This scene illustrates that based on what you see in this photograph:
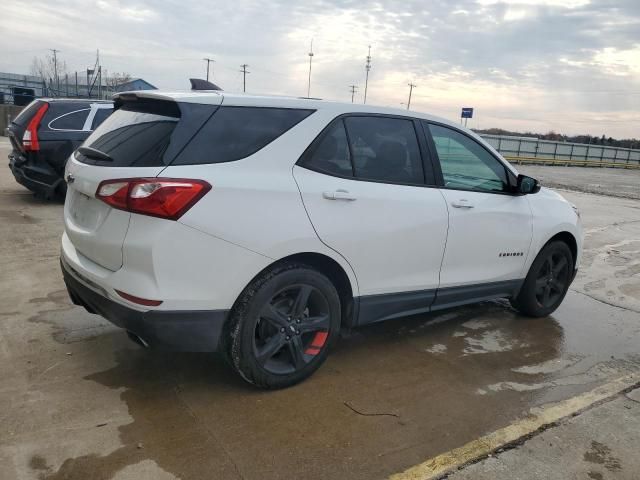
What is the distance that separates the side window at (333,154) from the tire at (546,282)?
232 cm

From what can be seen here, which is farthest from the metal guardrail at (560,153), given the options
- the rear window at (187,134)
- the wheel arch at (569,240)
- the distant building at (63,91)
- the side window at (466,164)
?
the rear window at (187,134)

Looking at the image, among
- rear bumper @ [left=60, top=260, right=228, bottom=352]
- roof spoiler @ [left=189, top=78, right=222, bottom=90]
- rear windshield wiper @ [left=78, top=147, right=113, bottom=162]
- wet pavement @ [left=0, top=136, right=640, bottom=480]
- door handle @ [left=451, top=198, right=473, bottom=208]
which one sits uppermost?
roof spoiler @ [left=189, top=78, right=222, bottom=90]

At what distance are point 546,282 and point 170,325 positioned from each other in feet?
11.9

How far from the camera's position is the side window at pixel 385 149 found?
355cm

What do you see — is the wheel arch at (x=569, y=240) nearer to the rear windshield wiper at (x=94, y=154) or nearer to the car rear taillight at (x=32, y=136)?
the rear windshield wiper at (x=94, y=154)

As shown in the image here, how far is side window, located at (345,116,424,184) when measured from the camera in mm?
3555

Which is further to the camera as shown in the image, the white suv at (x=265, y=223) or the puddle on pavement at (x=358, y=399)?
the white suv at (x=265, y=223)

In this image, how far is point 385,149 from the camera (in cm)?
373

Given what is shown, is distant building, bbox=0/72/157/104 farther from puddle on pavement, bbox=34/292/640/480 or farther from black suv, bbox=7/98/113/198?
puddle on pavement, bbox=34/292/640/480

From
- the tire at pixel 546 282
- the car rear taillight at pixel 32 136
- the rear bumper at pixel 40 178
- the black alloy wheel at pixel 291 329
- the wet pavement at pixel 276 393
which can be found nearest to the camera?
the wet pavement at pixel 276 393

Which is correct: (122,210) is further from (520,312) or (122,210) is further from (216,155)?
(520,312)

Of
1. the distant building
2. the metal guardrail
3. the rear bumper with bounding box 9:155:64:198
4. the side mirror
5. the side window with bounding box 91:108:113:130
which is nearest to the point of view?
the side mirror

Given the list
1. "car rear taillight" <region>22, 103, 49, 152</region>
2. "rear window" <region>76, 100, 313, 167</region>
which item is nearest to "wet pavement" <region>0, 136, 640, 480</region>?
"rear window" <region>76, 100, 313, 167</region>

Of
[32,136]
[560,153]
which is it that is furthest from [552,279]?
[560,153]
